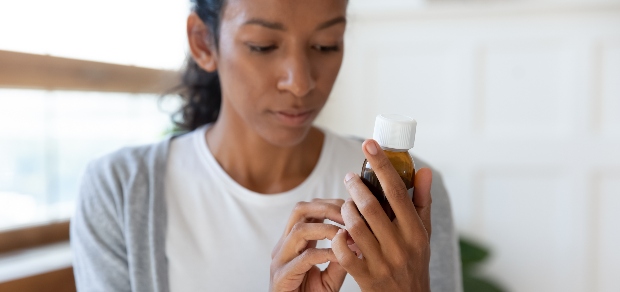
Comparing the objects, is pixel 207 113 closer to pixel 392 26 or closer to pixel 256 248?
pixel 256 248

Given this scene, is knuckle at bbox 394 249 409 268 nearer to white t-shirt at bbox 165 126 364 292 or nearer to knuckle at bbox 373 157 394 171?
knuckle at bbox 373 157 394 171

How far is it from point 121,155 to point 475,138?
146 cm

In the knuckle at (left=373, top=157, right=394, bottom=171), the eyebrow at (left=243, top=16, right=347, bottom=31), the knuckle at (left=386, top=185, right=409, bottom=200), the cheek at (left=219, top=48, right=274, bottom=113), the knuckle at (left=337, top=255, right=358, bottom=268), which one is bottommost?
the knuckle at (left=337, top=255, right=358, bottom=268)

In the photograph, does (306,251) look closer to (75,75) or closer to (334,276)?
(334,276)

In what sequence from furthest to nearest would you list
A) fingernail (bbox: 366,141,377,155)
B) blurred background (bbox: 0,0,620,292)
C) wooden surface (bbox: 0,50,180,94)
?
blurred background (bbox: 0,0,620,292), wooden surface (bbox: 0,50,180,94), fingernail (bbox: 366,141,377,155)

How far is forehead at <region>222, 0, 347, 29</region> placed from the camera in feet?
3.11

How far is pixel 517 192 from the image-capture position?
2250 mm

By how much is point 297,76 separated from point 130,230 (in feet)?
1.27

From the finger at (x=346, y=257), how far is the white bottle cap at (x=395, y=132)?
119 mm

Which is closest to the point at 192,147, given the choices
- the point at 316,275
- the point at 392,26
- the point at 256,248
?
the point at 256,248

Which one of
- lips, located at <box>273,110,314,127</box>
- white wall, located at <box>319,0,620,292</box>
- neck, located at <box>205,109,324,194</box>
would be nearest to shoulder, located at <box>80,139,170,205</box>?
neck, located at <box>205,109,324,194</box>

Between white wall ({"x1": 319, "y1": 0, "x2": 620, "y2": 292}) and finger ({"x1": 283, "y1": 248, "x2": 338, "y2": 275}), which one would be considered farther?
white wall ({"x1": 319, "y1": 0, "x2": 620, "y2": 292})

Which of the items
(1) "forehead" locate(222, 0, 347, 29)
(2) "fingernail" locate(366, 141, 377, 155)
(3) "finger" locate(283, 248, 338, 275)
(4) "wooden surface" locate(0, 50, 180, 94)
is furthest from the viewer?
(4) "wooden surface" locate(0, 50, 180, 94)

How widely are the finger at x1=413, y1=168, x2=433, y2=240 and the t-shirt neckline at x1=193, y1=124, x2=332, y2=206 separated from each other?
350mm
